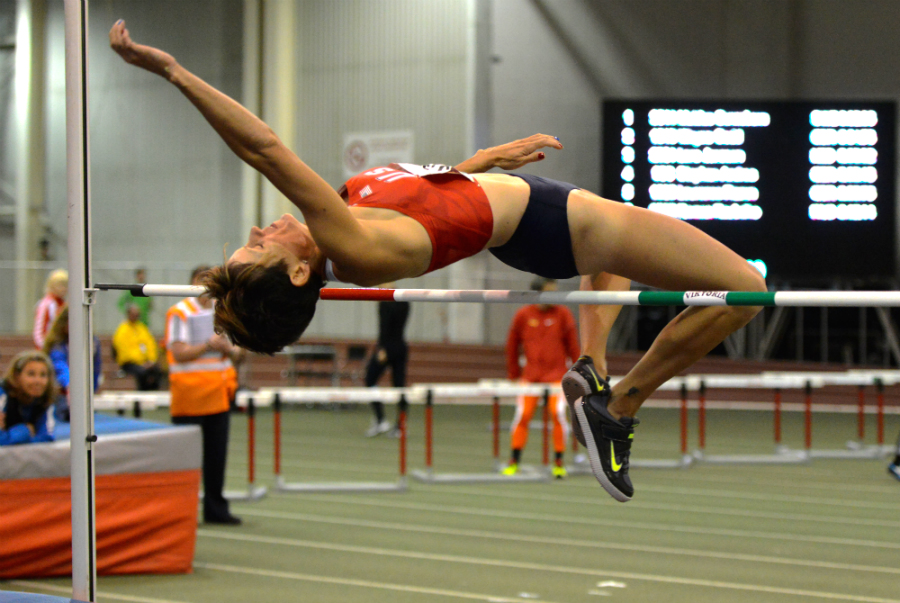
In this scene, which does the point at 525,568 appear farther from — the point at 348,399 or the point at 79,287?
the point at 79,287

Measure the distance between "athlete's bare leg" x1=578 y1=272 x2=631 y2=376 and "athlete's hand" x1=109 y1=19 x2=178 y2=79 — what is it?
1308mm

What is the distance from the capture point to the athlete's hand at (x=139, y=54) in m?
1.90

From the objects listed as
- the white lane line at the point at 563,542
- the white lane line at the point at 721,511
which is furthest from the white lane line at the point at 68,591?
the white lane line at the point at 721,511

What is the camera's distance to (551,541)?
5070 millimetres

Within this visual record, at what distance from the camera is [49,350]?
526 cm

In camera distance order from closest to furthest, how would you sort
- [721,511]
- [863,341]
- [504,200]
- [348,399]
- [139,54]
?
[139,54] < [504,200] < [721,511] < [348,399] < [863,341]

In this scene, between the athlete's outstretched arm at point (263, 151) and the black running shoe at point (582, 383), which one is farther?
the black running shoe at point (582, 383)

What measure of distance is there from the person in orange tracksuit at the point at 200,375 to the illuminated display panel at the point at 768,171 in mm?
6013

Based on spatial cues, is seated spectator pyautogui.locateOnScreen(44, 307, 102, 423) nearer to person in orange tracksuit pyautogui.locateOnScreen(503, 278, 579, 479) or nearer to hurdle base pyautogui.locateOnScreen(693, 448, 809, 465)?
person in orange tracksuit pyautogui.locateOnScreen(503, 278, 579, 479)

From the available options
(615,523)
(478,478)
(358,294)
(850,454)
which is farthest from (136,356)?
(358,294)

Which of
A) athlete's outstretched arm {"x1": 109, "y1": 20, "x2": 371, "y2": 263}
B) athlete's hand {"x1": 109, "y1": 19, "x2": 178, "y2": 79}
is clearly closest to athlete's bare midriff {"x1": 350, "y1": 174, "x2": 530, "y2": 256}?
athlete's outstretched arm {"x1": 109, "y1": 20, "x2": 371, "y2": 263}

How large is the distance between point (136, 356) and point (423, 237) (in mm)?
9045

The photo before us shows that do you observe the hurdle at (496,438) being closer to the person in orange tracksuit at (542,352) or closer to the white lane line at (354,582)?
the person in orange tracksuit at (542,352)

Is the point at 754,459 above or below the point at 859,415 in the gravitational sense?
below
